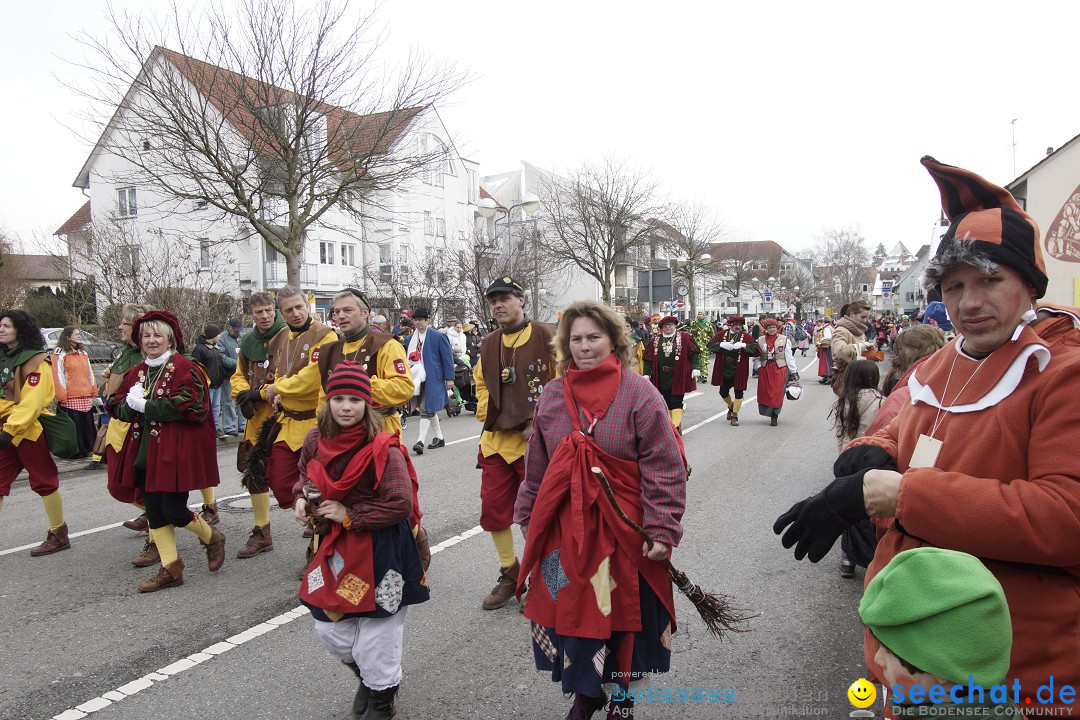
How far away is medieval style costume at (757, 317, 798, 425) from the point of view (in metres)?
12.3

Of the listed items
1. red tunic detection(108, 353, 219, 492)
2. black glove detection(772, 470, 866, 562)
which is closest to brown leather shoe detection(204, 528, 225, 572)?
red tunic detection(108, 353, 219, 492)

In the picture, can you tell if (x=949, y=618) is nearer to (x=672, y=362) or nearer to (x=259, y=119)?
(x=672, y=362)

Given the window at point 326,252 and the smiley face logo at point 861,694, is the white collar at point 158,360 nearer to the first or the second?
the smiley face logo at point 861,694

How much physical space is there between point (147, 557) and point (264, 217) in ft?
58.3

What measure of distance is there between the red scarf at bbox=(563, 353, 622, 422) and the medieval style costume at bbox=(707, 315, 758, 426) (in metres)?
9.91

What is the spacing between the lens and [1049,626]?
1.63 m

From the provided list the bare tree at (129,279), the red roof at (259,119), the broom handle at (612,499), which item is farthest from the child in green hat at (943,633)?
the red roof at (259,119)

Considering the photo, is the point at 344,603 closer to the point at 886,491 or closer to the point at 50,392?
the point at 886,491

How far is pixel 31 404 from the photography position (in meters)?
5.59

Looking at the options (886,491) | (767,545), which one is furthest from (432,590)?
(886,491)

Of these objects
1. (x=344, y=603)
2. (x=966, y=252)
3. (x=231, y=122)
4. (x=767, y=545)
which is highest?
(x=231, y=122)

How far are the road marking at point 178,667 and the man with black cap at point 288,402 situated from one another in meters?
1.06

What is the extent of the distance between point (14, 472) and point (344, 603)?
4338mm

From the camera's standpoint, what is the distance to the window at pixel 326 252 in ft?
118
